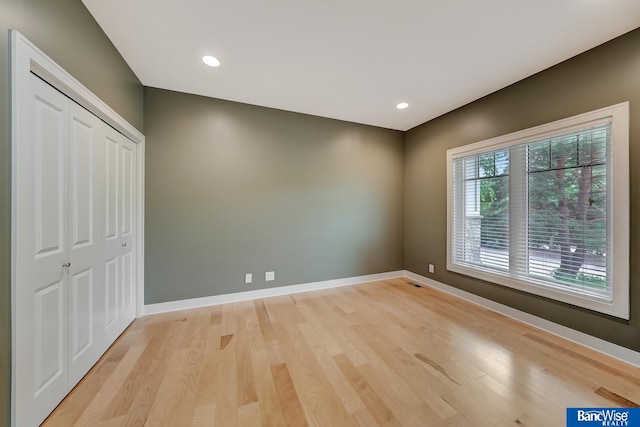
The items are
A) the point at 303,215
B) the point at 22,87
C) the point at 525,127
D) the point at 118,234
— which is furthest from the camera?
the point at 303,215

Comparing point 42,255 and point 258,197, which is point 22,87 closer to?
point 42,255

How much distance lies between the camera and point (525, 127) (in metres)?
2.55

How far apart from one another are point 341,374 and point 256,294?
6.00 ft

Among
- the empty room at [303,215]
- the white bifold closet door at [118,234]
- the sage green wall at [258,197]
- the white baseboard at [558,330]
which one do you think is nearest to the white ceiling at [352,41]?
the empty room at [303,215]

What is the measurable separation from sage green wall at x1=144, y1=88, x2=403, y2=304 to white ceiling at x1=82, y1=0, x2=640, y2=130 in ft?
1.69

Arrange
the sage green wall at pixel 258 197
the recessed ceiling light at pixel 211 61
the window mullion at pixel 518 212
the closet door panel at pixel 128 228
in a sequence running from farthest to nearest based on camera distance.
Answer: the sage green wall at pixel 258 197 → the window mullion at pixel 518 212 → the closet door panel at pixel 128 228 → the recessed ceiling light at pixel 211 61

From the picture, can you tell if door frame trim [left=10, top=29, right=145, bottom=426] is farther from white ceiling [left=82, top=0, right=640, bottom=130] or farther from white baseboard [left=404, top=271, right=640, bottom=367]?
white baseboard [left=404, top=271, right=640, bottom=367]

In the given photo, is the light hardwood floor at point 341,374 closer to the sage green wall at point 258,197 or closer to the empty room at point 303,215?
the empty room at point 303,215

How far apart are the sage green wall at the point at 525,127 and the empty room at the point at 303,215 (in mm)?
20

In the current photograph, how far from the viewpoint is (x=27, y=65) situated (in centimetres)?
119

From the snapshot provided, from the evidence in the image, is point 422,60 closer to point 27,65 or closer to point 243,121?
point 243,121

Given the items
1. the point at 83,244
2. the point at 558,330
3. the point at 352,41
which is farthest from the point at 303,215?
the point at 558,330

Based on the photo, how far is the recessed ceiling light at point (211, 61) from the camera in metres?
2.21

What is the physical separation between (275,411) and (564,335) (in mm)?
2833
